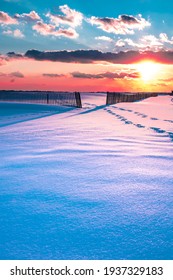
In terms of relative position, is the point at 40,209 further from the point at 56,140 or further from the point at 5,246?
the point at 56,140

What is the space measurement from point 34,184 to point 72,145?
2276 millimetres

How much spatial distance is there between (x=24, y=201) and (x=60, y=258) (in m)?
1.01

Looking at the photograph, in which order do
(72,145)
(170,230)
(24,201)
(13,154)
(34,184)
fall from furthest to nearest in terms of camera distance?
(72,145) → (13,154) → (34,184) → (24,201) → (170,230)

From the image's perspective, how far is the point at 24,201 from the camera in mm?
2643

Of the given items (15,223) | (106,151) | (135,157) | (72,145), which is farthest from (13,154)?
(15,223)

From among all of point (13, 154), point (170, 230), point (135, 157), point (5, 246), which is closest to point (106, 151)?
point (135, 157)

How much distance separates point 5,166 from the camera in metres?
3.96

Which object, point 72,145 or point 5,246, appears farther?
point 72,145

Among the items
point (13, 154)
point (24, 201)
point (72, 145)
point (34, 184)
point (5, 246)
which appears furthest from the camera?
point (72, 145)

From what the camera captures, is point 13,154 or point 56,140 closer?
point 13,154
